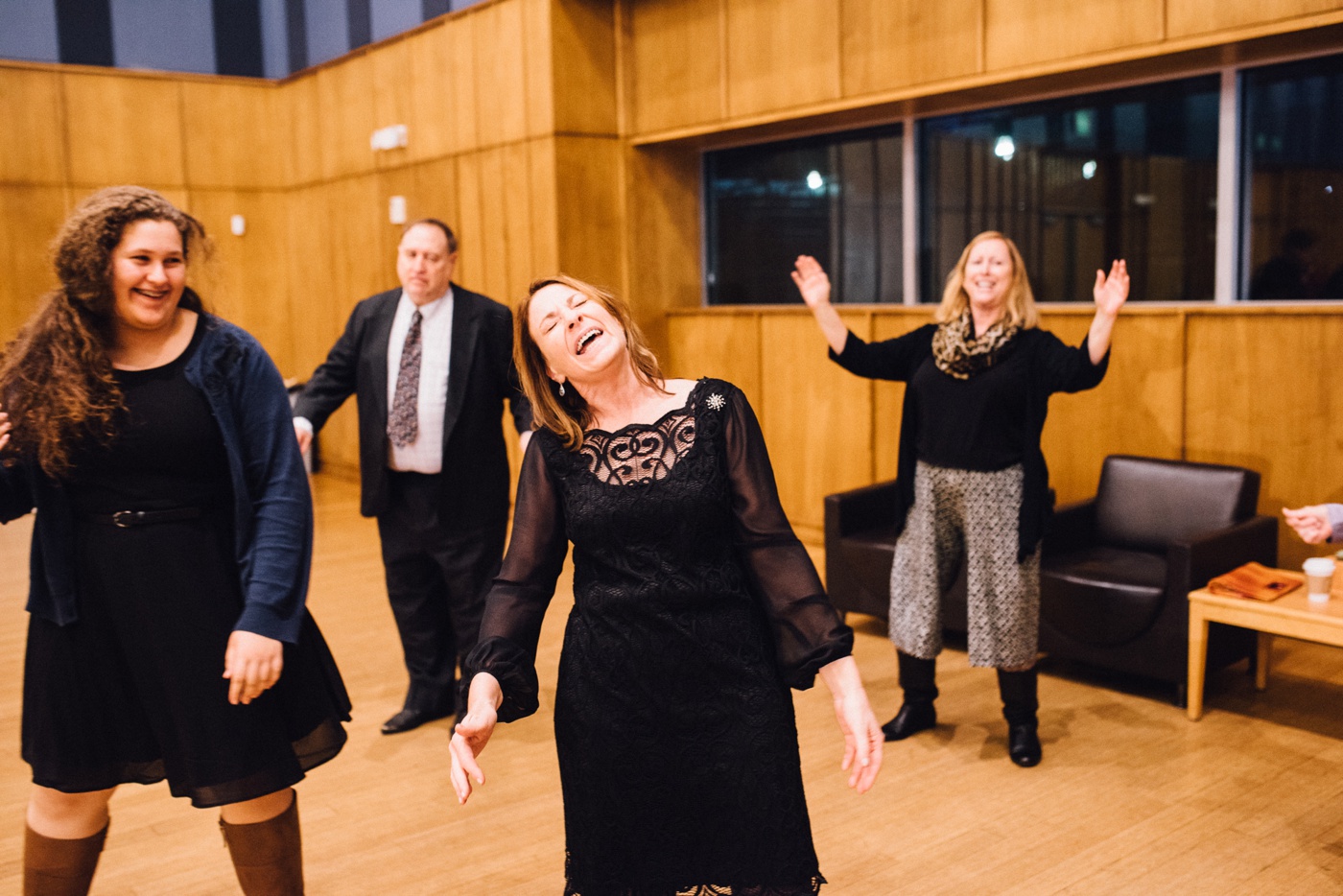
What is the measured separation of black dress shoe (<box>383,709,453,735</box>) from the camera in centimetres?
421

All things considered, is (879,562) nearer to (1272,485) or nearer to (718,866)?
(1272,485)

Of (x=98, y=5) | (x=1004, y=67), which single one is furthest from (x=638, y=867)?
(x=98, y=5)

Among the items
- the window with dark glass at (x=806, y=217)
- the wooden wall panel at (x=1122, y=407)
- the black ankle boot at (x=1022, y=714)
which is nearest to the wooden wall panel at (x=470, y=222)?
the window with dark glass at (x=806, y=217)

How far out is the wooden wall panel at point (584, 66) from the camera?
24.6ft

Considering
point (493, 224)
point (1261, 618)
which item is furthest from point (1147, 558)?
point (493, 224)

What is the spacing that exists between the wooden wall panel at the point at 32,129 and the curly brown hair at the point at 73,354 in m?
8.80

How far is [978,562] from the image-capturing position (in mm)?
3752

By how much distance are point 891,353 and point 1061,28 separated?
2.42 metres

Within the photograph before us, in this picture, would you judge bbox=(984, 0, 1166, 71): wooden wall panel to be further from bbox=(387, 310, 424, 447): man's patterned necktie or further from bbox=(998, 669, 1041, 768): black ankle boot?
bbox=(387, 310, 424, 447): man's patterned necktie

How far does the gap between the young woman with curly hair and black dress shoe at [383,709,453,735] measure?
1858mm

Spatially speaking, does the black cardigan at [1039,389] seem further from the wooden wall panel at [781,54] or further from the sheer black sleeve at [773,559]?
the wooden wall panel at [781,54]

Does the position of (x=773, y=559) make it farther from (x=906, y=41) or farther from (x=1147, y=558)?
(x=906, y=41)

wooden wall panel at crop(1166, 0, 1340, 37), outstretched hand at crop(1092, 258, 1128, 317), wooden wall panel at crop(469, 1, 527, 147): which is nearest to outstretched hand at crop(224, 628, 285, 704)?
outstretched hand at crop(1092, 258, 1128, 317)

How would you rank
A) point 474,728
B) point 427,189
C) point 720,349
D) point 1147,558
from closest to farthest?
point 474,728 → point 1147,558 → point 720,349 → point 427,189
